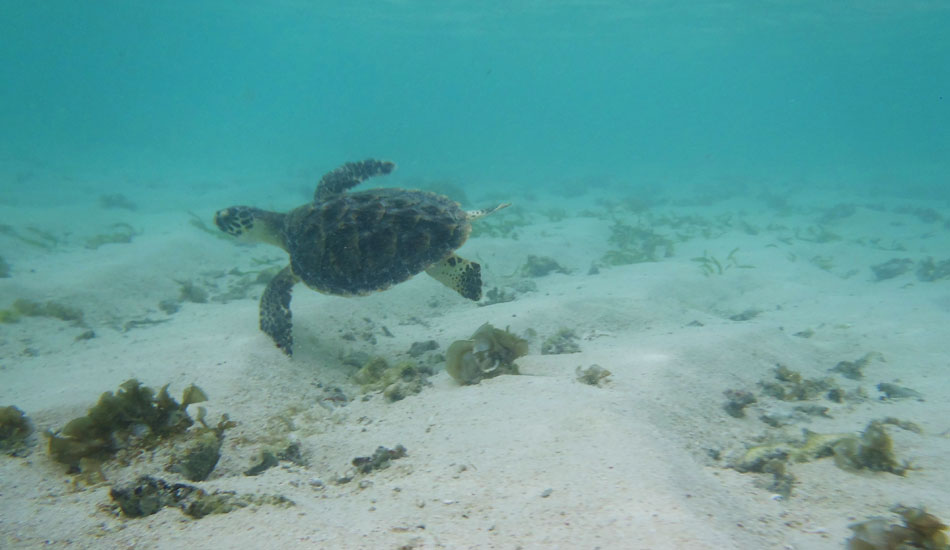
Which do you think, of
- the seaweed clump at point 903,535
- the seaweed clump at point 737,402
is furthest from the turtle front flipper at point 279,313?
the seaweed clump at point 903,535

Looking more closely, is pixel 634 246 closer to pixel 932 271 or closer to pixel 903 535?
pixel 932 271

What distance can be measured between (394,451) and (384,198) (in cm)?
311

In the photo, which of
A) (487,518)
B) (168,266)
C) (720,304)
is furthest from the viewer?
(168,266)

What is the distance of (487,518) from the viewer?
1.94 m

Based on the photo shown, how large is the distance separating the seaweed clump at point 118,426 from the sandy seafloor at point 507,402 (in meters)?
0.16

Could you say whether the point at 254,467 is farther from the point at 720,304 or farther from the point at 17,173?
the point at 17,173

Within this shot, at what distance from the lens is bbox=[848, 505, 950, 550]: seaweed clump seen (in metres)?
1.69

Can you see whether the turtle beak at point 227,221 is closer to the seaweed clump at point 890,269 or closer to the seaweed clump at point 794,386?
the seaweed clump at point 794,386

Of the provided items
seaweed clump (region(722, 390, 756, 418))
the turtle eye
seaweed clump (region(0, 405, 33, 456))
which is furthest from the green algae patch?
the turtle eye

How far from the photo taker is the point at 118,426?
9.46ft

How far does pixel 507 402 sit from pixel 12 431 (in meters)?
3.46

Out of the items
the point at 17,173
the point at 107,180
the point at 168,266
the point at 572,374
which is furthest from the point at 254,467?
the point at 17,173

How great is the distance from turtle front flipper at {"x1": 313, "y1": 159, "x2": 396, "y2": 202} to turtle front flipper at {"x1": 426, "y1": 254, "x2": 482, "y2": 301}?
225cm

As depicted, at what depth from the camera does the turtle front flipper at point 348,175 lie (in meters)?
6.48
